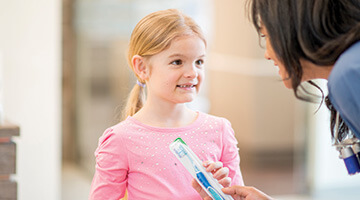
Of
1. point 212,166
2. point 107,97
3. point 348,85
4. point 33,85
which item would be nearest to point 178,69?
point 212,166

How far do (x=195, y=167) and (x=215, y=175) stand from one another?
0.06 metres

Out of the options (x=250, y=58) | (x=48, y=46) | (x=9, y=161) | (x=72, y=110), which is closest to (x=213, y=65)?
(x=250, y=58)

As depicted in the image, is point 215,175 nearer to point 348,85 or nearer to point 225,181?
point 225,181

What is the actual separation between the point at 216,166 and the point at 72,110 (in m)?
3.25

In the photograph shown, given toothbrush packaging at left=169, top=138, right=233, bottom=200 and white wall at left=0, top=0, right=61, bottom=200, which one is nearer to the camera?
toothbrush packaging at left=169, top=138, right=233, bottom=200

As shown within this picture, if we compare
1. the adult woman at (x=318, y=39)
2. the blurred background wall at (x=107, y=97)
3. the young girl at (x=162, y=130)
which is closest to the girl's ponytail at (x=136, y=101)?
the young girl at (x=162, y=130)

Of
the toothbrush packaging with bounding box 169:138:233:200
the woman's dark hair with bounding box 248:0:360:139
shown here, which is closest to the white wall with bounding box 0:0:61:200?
the toothbrush packaging with bounding box 169:138:233:200

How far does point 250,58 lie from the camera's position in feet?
14.1

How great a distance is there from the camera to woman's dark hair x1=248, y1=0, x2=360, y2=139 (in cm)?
102

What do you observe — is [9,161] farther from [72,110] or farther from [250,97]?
[250,97]

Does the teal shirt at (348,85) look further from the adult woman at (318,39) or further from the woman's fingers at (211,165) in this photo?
the woman's fingers at (211,165)

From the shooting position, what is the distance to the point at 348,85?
3.13 feet

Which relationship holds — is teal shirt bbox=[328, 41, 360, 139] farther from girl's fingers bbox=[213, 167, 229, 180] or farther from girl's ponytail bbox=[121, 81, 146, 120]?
girl's ponytail bbox=[121, 81, 146, 120]

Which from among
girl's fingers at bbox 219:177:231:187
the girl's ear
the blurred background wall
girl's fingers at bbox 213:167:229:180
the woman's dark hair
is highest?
the woman's dark hair
